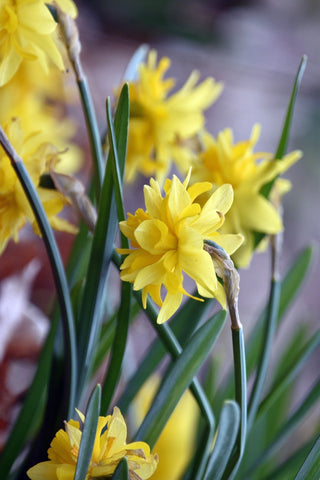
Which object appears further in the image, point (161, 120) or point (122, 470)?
point (161, 120)

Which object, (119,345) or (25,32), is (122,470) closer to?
(119,345)

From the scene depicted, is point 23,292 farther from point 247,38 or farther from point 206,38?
point 247,38

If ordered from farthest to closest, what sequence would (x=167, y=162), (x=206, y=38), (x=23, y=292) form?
(x=206, y=38) < (x=23, y=292) < (x=167, y=162)

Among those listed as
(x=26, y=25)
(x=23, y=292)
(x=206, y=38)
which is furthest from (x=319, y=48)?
(x=26, y=25)

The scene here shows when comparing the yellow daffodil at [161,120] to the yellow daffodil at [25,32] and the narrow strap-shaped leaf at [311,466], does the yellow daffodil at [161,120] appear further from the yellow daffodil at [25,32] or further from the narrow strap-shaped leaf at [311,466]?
the narrow strap-shaped leaf at [311,466]

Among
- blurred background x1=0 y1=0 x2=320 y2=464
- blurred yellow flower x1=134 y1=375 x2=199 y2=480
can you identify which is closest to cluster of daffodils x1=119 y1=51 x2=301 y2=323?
blurred yellow flower x1=134 y1=375 x2=199 y2=480

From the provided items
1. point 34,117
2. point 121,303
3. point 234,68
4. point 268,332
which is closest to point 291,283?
point 268,332

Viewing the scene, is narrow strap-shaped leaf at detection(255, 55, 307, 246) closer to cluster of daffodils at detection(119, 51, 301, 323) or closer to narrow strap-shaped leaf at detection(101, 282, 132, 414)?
cluster of daffodils at detection(119, 51, 301, 323)

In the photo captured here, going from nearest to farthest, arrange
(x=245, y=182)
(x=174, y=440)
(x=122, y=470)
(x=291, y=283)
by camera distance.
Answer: (x=122, y=470)
(x=245, y=182)
(x=291, y=283)
(x=174, y=440)
